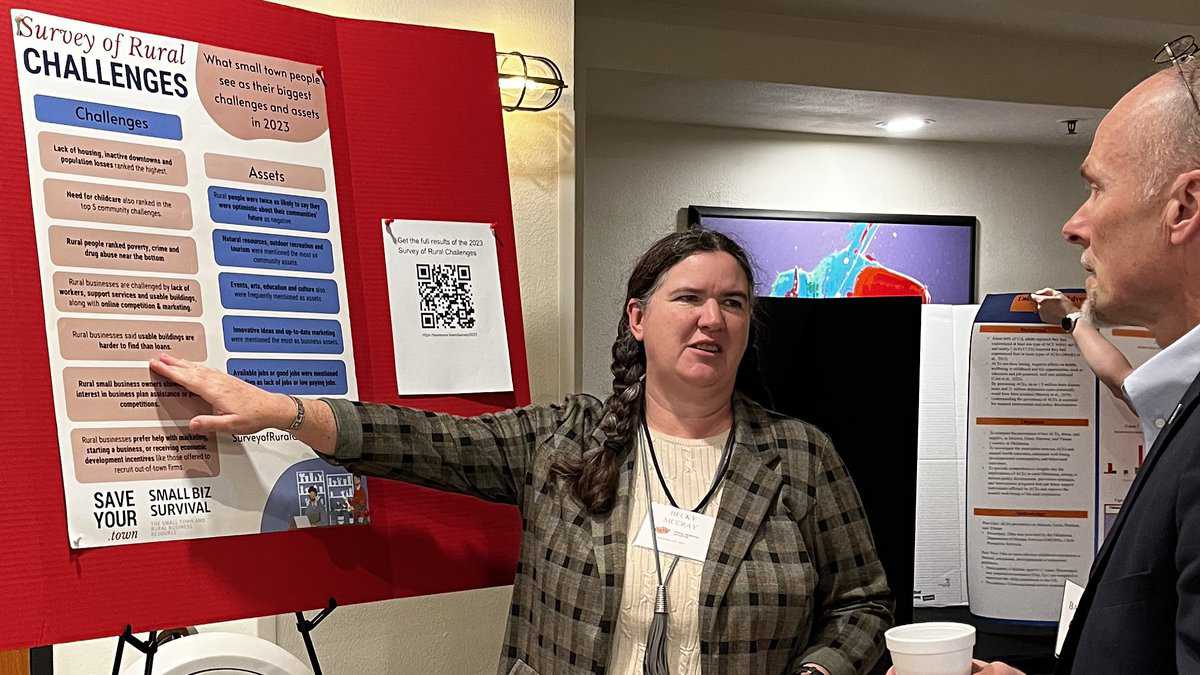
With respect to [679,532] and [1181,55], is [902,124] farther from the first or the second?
[1181,55]

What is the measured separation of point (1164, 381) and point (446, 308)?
127 cm

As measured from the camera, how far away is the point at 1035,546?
9.25 ft

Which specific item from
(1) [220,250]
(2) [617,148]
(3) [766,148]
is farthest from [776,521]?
(3) [766,148]

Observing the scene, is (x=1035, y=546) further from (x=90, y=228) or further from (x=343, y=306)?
(x=90, y=228)

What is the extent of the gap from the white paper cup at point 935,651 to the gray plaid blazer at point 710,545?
23.5 inches

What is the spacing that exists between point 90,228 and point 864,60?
3.48m

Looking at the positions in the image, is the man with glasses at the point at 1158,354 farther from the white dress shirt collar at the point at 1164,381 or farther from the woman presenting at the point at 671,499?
the woman presenting at the point at 671,499

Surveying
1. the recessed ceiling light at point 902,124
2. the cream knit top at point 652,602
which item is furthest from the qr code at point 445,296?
the recessed ceiling light at point 902,124

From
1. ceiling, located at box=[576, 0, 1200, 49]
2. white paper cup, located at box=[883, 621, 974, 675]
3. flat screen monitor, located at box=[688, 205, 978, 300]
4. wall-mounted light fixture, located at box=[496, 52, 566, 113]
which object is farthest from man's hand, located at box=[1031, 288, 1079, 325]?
flat screen monitor, located at box=[688, 205, 978, 300]

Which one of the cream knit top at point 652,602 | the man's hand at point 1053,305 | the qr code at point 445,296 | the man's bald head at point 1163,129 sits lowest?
the cream knit top at point 652,602

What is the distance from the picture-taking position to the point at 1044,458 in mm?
2818

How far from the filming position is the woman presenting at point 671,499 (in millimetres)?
1935

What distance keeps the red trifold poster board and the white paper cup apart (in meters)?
0.94

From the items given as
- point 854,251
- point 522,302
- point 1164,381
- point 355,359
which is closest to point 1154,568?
point 1164,381
